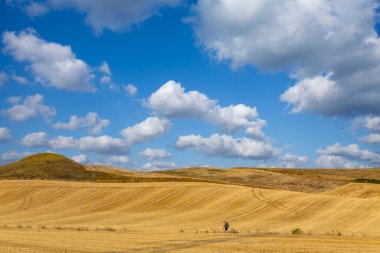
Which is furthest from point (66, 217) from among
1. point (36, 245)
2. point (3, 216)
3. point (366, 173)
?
point (366, 173)

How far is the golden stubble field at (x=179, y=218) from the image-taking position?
3144 centimetres

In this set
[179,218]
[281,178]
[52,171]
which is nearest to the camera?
[179,218]

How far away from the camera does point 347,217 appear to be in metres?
53.3

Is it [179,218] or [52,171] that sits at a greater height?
[52,171]

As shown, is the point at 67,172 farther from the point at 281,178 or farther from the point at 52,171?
the point at 281,178

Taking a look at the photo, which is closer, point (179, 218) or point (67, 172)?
point (179, 218)

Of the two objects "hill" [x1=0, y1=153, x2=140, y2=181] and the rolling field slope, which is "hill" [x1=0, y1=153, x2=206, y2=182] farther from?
the rolling field slope

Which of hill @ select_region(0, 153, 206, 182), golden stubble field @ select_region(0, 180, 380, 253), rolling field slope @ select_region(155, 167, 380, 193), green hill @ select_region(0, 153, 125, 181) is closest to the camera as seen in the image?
golden stubble field @ select_region(0, 180, 380, 253)

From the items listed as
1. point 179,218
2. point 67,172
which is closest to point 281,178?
point 179,218

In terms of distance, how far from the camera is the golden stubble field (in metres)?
31.4

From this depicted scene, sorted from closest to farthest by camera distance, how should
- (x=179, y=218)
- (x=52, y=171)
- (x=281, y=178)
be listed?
1. (x=179, y=218)
2. (x=281, y=178)
3. (x=52, y=171)

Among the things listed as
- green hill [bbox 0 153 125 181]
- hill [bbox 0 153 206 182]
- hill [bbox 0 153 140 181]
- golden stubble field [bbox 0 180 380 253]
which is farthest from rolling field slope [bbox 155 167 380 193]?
green hill [bbox 0 153 125 181]

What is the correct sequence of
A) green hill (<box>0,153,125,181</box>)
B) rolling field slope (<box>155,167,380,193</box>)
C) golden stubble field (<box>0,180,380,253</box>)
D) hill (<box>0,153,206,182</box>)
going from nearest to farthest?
1. golden stubble field (<box>0,180,380,253</box>)
2. rolling field slope (<box>155,167,380,193</box>)
3. hill (<box>0,153,206,182</box>)
4. green hill (<box>0,153,125,181</box>)

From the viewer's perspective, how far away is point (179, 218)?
5750 cm
